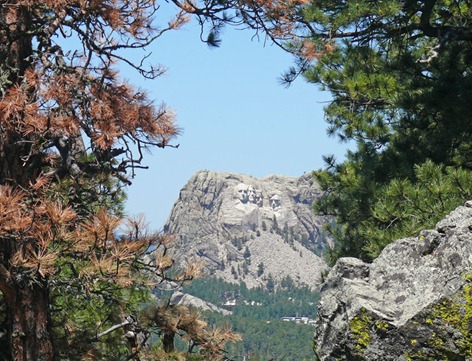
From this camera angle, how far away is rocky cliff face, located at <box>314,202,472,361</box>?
4801mm

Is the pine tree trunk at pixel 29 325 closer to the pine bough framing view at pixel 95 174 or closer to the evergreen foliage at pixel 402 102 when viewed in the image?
the pine bough framing view at pixel 95 174

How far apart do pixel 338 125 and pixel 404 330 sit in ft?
36.7

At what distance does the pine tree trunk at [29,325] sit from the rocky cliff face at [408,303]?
281 centimetres

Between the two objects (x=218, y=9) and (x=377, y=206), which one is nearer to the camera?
(x=218, y=9)

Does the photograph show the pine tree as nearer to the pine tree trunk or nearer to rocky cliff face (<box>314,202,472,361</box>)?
the pine tree trunk

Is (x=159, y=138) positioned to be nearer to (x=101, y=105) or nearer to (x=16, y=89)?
(x=101, y=105)

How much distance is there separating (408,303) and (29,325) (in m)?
3.67

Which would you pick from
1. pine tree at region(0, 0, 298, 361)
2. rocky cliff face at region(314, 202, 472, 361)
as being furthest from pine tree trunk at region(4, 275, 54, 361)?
rocky cliff face at region(314, 202, 472, 361)

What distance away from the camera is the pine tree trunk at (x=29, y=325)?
685cm

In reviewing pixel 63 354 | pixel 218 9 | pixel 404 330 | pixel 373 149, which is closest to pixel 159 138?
pixel 218 9

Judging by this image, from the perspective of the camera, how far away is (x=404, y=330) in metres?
4.92

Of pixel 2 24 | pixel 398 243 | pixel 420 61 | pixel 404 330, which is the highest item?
pixel 420 61

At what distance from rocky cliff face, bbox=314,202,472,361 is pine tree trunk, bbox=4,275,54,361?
2.81 metres

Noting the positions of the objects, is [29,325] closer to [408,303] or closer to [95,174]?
[95,174]
